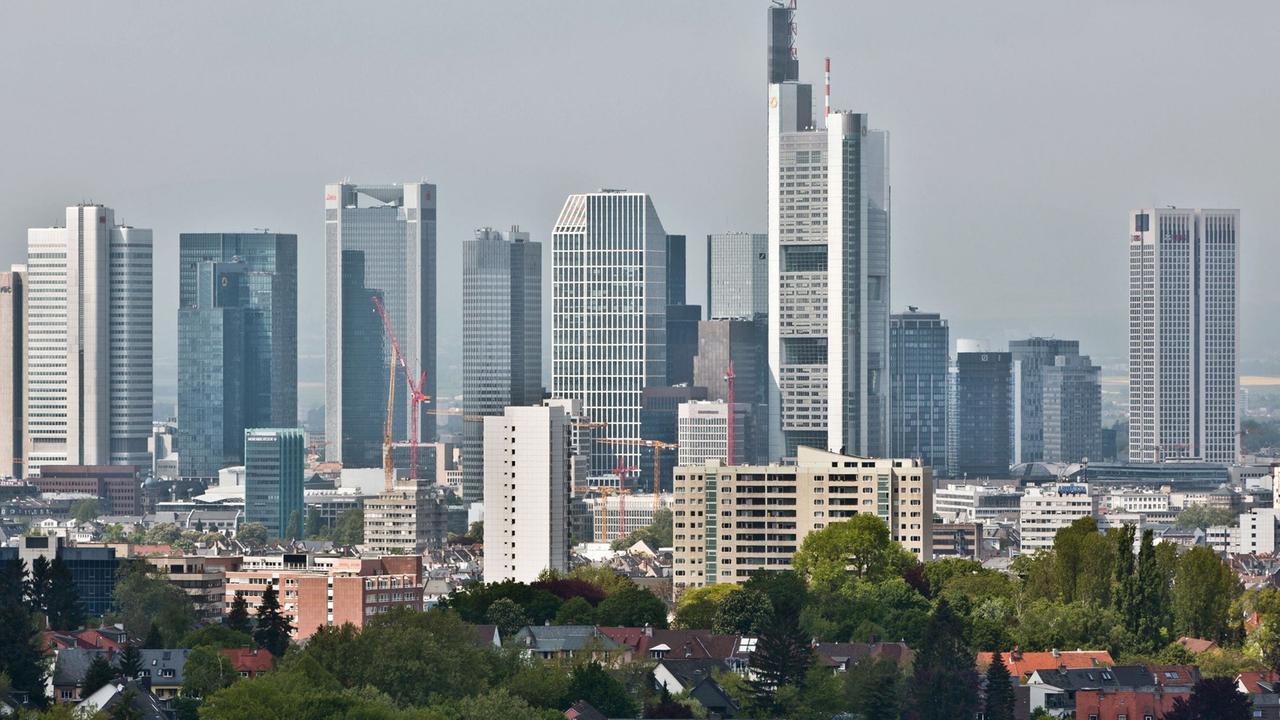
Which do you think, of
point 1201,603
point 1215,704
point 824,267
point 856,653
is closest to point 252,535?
point 824,267

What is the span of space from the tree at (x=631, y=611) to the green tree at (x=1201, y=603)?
50.0 ft

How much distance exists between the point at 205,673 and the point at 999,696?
19.3 m

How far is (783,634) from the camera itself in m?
78.9

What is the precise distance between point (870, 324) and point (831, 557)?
287 feet

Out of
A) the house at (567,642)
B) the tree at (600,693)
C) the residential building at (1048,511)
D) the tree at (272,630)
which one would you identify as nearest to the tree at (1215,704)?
the tree at (600,693)

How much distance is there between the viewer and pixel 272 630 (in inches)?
3501

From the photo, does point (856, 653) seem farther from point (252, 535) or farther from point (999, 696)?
point (252, 535)

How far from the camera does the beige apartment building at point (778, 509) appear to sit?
119250mm

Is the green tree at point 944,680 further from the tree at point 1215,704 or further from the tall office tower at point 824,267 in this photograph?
the tall office tower at point 824,267

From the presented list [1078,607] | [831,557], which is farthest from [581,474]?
[1078,607]

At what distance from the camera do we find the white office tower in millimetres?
131750

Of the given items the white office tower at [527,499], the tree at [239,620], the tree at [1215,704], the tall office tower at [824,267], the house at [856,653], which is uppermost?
the tall office tower at [824,267]

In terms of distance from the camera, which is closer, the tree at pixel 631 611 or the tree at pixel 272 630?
the tree at pixel 272 630

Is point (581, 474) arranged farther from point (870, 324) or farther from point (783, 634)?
point (783, 634)
